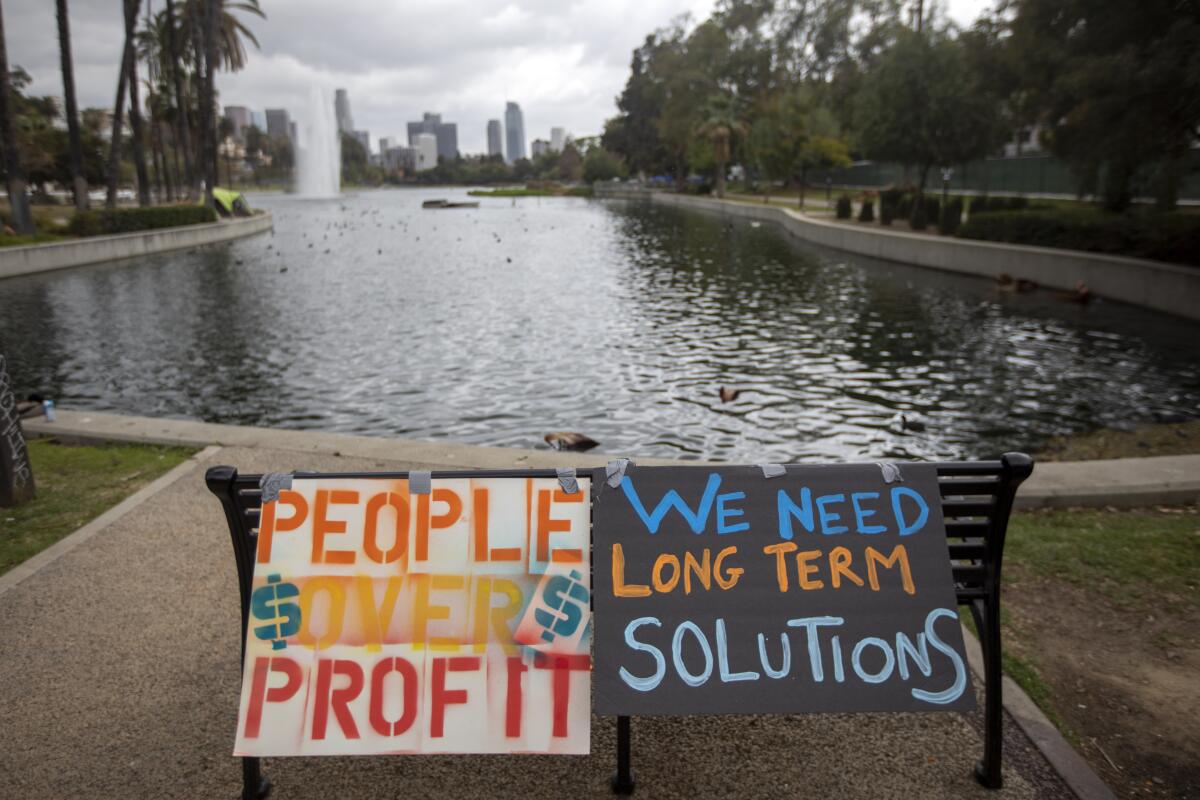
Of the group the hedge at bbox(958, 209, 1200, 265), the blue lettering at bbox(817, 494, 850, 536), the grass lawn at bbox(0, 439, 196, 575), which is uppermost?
the hedge at bbox(958, 209, 1200, 265)

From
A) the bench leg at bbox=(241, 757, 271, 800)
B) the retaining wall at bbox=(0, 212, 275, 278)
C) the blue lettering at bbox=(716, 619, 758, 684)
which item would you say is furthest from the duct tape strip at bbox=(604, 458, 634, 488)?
the retaining wall at bbox=(0, 212, 275, 278)

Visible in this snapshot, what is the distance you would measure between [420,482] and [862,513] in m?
1.70

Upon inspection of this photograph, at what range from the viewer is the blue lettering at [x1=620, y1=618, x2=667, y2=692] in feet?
10.4

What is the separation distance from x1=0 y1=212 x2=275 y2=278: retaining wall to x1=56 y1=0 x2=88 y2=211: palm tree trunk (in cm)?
439

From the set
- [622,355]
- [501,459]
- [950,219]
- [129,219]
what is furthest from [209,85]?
[501,459]

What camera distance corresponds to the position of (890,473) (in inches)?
134

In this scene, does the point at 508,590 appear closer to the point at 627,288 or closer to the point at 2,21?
the point at 627,288

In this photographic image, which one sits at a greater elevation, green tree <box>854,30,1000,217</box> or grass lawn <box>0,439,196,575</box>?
green tree <box>854,30,1000,217</box>

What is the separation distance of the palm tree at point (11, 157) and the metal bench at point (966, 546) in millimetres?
33430

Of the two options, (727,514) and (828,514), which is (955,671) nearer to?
(828,514)

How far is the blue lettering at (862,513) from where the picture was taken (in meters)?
A: 3.35

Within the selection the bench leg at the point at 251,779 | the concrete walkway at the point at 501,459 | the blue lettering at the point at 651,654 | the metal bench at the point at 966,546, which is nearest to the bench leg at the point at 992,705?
the metal bench at the point at 966,546

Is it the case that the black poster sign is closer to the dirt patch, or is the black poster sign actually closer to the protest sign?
the protest sign

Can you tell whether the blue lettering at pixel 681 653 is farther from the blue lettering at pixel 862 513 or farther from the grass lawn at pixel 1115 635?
the grass lawn at pixel 1115 635
